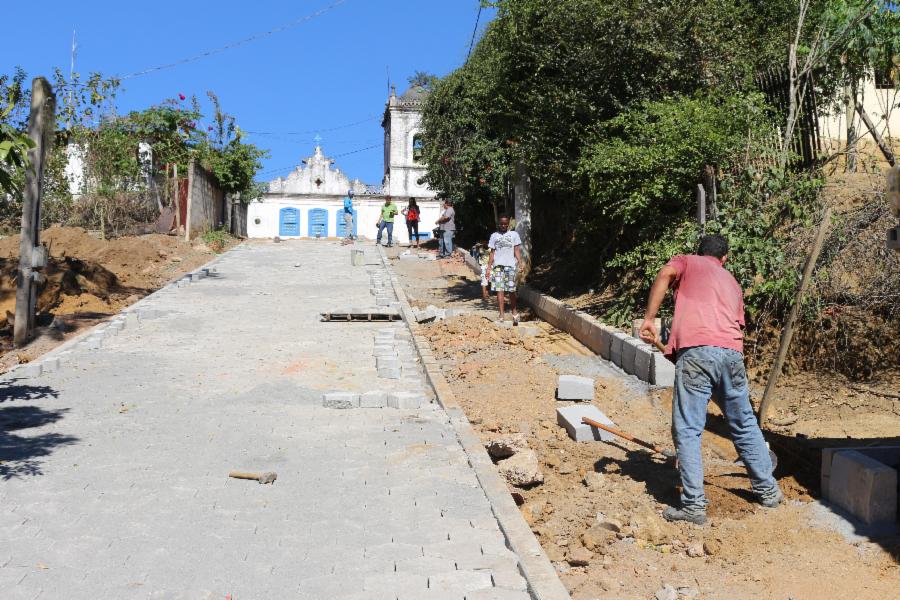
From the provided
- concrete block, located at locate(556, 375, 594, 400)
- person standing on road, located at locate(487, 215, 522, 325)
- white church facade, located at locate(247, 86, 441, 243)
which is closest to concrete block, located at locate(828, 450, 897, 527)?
concrete block, located at locate(556, 375, 594, 400)

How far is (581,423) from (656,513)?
161 centimetres

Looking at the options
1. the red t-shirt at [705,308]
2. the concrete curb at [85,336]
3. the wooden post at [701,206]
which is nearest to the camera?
the red t-shirt at [705,308]

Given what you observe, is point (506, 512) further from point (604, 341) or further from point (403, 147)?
point (403, 147)

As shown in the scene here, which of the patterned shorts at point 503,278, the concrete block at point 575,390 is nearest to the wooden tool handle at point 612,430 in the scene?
the concrete block at point 575,390

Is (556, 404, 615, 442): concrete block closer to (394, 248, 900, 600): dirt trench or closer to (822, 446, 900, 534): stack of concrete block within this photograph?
(394, 248, 900, 600): dirt trench

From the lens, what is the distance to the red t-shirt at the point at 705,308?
4.93 meters

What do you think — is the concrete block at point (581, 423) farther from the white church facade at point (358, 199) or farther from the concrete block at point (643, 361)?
the white church facade at point (358, 199)

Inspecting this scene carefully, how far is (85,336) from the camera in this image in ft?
34.3

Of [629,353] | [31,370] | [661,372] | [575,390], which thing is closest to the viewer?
A: [575,390]

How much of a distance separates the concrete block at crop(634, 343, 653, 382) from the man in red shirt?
3.26 metres

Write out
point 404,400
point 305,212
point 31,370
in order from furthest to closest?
point 305,212 < point 31,370 < point 404,400

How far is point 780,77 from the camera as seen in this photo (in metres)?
11.0

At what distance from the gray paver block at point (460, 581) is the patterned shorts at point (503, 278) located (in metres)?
8.63

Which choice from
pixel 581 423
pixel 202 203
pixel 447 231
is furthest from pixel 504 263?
pixel 202 203
